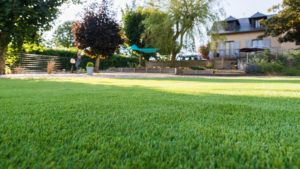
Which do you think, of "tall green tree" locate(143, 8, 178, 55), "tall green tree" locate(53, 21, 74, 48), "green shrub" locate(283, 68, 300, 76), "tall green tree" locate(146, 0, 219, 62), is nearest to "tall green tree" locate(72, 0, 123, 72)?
"tall green tree" locate(143, 8, 178, 55)

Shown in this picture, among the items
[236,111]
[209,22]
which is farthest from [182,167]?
[209,22]

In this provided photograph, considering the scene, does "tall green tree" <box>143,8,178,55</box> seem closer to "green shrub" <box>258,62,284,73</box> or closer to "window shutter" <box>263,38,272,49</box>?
"green shrub" <box>258,62,284,73</box>

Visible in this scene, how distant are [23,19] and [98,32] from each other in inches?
305

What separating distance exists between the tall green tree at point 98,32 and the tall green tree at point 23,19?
6.39 m

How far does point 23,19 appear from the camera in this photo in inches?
597

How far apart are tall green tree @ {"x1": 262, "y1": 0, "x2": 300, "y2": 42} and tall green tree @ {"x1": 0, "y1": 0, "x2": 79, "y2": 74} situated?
54.6 feet

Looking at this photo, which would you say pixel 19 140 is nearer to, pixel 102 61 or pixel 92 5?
pixel 92 5

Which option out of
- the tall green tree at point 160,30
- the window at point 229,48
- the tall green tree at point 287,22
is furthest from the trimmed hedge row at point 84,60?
the tall green tree at point 287,22

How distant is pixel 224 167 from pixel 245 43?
3723 cm

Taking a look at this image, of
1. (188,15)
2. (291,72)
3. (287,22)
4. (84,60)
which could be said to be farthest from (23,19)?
(287,22)

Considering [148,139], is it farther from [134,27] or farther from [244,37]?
[244,37]

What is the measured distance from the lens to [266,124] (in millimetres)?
2180

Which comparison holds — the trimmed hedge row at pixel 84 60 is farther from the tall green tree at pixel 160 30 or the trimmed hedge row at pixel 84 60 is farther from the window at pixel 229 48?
the window at pixel 229 48

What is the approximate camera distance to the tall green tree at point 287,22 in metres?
24.9
